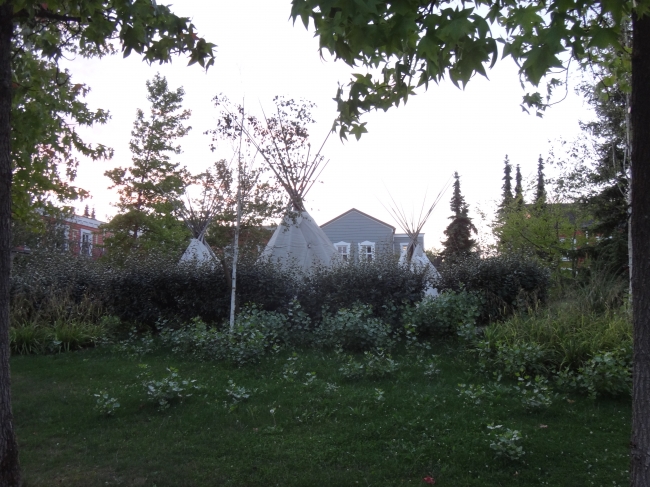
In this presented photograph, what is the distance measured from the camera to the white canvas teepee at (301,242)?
12008 mm

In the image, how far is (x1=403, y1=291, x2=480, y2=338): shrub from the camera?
27.2 feet

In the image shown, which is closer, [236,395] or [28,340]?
[236,395]

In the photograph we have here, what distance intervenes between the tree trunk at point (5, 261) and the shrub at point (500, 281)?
7754mm

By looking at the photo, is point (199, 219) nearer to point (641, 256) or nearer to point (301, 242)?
point (301, 242)

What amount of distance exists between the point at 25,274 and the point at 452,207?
33.5 meters

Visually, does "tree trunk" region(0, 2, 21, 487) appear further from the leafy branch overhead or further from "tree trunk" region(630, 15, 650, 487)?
"tree trunk" region(630, 15, 650, 487)

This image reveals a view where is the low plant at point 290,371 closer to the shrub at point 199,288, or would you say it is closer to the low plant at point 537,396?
the shrub at point 199,288

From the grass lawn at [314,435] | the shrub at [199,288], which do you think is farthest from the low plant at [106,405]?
the shrub at [199,288]

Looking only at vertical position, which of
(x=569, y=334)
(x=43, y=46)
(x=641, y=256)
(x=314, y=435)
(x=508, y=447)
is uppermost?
(x=43, y=46)

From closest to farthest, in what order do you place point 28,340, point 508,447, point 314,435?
point 508,447, point 314,435, point 28,340

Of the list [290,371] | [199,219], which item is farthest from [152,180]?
[290,371]

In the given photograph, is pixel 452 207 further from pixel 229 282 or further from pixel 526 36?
pixel 526 36

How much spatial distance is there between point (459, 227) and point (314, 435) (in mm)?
35579

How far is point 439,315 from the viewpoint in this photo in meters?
8.31
